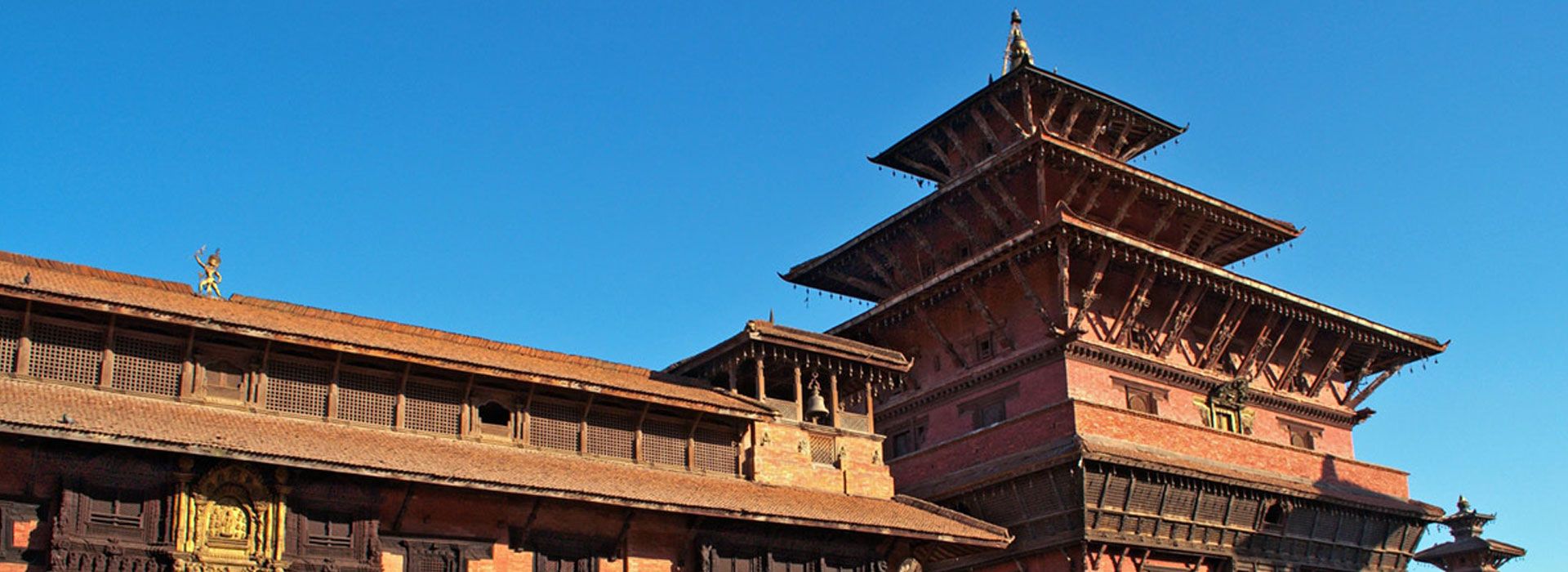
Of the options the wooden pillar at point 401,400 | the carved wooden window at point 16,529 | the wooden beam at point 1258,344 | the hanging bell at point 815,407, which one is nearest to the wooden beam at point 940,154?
the wooden beam at point 1258,344

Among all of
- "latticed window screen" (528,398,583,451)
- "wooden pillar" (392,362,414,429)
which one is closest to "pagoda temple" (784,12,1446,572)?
"latticed window screen" (528,398,583,451)

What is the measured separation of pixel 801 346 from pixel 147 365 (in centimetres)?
1215

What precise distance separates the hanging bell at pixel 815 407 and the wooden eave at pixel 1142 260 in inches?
272

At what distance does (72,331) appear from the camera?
19.8 m

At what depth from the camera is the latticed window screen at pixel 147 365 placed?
20.1m

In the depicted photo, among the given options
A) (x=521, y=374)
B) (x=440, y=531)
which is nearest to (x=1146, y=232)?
(x=521, y=374)

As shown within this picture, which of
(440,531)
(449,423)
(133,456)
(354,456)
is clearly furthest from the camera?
(449,423)

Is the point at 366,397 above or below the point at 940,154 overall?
below

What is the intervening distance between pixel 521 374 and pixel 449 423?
4.68 ft

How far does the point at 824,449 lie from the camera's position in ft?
89.6

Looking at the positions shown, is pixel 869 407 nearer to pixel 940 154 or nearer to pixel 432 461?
pixel 432 461

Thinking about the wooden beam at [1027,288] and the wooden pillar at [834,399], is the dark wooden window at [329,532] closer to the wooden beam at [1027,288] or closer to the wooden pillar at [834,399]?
the wooden pillar at [834,399]

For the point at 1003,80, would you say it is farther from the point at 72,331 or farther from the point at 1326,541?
the point at 72,331

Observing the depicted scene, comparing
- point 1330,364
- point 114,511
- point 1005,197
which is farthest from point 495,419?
point 1330,364
